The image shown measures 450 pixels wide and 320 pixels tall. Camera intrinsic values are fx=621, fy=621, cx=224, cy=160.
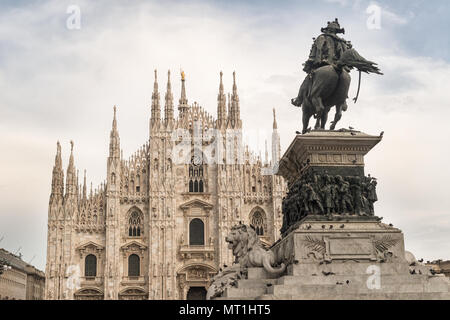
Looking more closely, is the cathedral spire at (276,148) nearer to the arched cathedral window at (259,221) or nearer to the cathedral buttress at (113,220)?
the arched cathedral window at (259,221)

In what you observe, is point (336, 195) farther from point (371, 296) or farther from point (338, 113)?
point (371, 296)

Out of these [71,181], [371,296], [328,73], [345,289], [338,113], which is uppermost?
[71,181]

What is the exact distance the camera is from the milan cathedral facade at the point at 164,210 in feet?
143

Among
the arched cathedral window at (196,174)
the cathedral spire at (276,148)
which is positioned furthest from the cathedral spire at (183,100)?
the cathedral spire at (276,148)

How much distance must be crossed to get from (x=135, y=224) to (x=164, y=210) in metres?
2.56

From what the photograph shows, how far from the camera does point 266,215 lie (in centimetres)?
4547

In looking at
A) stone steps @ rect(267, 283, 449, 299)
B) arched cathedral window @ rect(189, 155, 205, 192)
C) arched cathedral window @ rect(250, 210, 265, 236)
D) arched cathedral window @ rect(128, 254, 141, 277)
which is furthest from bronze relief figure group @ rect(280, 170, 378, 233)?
arched cathedral window @ rect(189, 155, 205, 192)

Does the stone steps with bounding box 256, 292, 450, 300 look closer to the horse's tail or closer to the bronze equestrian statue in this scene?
the bronze equestrian statue

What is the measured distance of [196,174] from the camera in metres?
46.2

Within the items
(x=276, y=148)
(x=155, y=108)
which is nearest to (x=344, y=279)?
(x=276, y=148)
